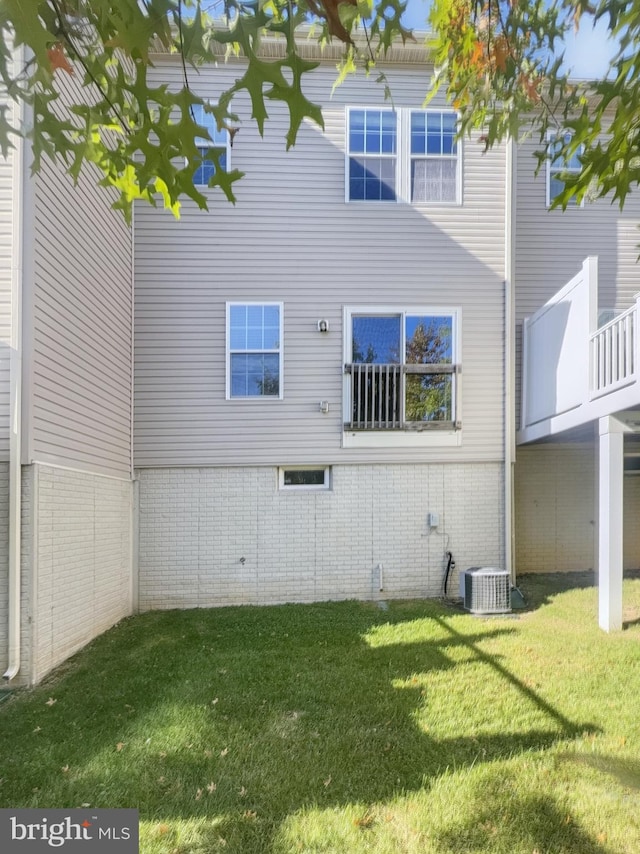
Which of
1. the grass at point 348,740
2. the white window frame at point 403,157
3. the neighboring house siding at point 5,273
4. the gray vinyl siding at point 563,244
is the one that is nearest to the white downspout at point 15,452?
the neighboring house siding at point 5,273

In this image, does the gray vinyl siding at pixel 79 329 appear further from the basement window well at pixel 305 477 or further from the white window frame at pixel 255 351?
the basement window well at pixel 305 477

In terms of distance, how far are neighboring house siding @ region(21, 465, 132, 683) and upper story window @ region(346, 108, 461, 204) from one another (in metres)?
5.09

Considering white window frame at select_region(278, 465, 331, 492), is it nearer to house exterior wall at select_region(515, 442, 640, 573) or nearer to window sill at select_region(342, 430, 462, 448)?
window sill at select_region(342, 430, 462, 448)

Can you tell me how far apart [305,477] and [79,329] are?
338cm

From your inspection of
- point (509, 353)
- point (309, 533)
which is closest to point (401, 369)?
point (509, 353)

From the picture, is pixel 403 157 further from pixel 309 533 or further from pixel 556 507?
pixel 556 507

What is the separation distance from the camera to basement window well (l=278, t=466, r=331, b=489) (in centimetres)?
732

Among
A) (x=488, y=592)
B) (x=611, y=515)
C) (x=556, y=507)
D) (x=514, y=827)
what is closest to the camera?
(x=514, y=827)

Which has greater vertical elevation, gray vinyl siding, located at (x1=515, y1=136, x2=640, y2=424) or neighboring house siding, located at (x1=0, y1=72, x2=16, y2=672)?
gray vinyl siding, located at (x1=515, y1=136, x2=640, y2=424)

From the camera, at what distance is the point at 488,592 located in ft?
21.5

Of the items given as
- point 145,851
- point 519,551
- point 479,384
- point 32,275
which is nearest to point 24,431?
point 32,275

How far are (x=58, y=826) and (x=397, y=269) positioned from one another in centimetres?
668

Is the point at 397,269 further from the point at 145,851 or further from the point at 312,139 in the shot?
the point at 145,851

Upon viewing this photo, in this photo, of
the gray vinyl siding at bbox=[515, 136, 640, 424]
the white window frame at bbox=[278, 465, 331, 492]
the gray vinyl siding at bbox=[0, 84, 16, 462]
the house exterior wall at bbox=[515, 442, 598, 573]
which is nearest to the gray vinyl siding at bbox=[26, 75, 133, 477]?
the gray vinyl siding at bbox=[0, 84, 16, 462]
